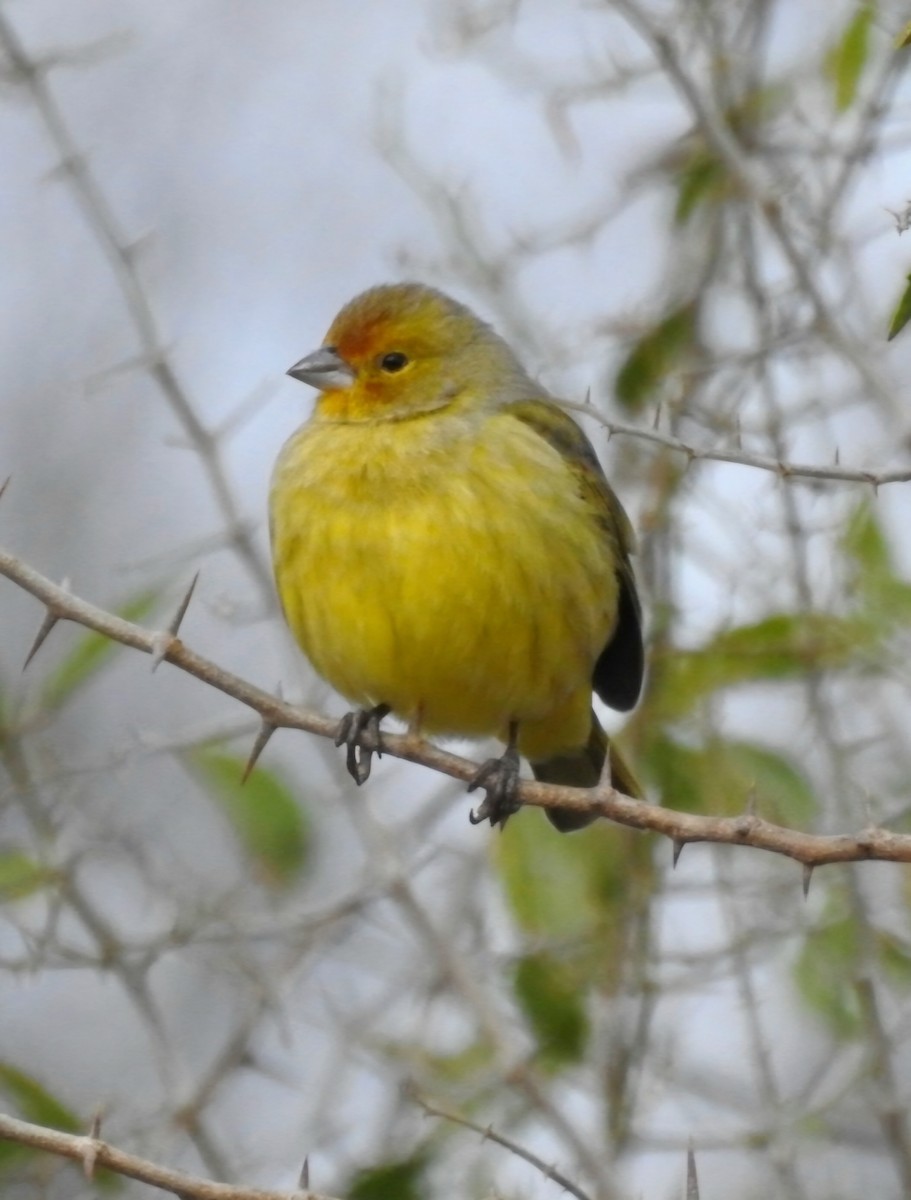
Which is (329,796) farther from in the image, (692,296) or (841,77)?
(841,77)

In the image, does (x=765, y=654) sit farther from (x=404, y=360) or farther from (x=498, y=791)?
(x=404, y=360)

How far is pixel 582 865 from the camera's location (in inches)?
217

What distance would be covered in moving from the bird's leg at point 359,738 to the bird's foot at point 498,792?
Result: 28cm

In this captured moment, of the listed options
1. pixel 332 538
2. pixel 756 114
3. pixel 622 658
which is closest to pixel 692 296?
pixel 756 114

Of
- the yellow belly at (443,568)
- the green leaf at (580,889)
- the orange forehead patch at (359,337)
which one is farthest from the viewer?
the orange forehead patch at (359,337)

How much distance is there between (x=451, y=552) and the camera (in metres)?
4.57

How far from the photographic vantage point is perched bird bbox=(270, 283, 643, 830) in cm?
462

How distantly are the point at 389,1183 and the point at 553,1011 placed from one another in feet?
3.23

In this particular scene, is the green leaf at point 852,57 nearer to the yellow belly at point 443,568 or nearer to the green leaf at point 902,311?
the yellow belly at point 443,568

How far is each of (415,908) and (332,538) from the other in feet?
3.07

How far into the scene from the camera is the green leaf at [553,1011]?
5.07 metres

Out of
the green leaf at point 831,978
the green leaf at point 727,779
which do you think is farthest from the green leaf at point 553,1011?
the green leaf at point 831,978

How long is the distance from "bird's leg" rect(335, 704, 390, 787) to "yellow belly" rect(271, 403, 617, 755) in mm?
52

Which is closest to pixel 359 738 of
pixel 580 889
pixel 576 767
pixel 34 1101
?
pixel 580 889
